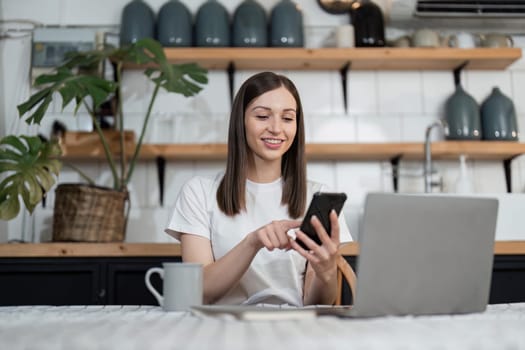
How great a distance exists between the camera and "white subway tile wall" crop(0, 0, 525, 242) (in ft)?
9.20

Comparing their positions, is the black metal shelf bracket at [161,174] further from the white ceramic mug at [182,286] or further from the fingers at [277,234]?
the white ceramic mug at [182,286]

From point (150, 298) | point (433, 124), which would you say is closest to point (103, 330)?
point (150, 298)

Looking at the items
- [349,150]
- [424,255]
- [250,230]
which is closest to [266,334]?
[424,255]

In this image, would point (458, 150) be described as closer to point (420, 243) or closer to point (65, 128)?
point (65, 128)

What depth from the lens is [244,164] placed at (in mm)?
1614

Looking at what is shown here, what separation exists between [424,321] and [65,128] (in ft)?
7.76

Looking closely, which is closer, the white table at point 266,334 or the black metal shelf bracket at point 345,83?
the white table at point 266,334

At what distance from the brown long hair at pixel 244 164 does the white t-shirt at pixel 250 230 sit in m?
0.02

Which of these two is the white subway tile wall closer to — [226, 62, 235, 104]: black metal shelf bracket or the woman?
[226, 62, 235, 104]: black metal shelf bracket

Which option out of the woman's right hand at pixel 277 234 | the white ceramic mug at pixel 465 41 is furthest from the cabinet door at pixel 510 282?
the woman's right hand at pixel 277 234

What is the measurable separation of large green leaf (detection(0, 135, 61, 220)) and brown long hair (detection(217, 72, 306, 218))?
97 centimetres

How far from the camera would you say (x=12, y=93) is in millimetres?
2863

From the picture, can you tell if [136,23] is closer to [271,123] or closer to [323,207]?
[271,123]

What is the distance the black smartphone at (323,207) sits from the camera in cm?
96
